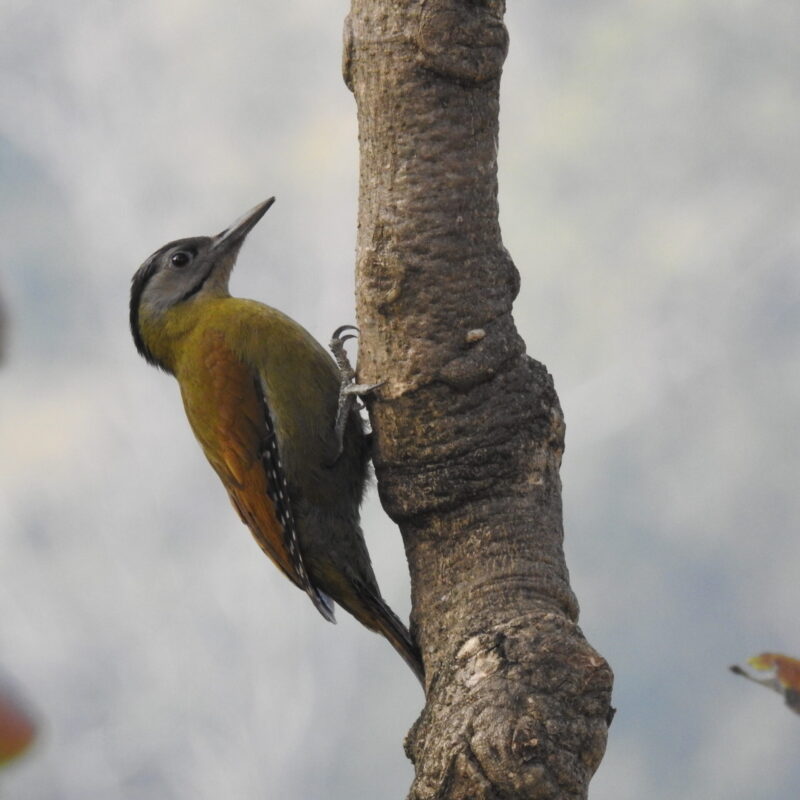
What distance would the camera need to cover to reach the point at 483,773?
2797mm

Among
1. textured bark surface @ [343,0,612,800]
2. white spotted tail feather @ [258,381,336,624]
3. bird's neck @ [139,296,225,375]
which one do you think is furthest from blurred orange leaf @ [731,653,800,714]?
bird's neck @ [139,296,225,375]

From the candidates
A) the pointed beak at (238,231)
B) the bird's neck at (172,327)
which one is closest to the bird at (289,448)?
the bird's neck at (172,327)

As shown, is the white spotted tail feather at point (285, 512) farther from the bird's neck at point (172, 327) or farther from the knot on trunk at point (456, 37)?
the knot on trunk at point (456, 37)

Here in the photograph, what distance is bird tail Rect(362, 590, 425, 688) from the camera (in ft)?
11.3

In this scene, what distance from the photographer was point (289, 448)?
391cm

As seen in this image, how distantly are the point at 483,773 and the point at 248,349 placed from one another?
5.93 feet

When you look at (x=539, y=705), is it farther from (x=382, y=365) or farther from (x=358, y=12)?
(x=358, y=12)

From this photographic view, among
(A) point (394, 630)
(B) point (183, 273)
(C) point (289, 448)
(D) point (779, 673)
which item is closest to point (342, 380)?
(C) point (289, 448)

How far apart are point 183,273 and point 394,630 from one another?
5.80 feet

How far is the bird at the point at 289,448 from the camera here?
3844 mm

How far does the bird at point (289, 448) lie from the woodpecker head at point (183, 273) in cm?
43

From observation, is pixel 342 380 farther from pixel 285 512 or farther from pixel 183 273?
pixel 183 273

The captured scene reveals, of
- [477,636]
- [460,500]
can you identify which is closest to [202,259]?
[460,500]

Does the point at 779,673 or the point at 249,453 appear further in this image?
the point at 249,453
